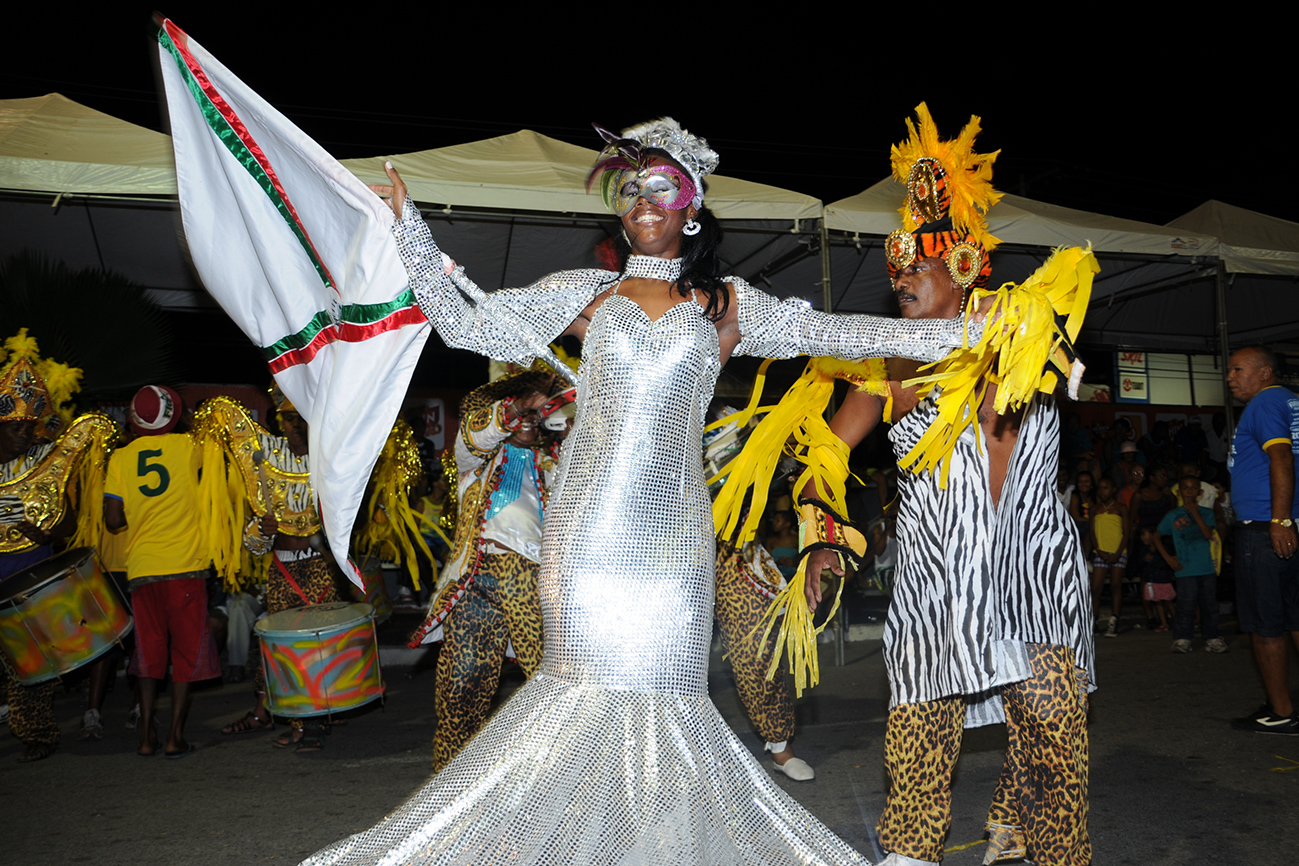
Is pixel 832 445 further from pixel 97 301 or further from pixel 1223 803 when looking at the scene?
pixel 97 301

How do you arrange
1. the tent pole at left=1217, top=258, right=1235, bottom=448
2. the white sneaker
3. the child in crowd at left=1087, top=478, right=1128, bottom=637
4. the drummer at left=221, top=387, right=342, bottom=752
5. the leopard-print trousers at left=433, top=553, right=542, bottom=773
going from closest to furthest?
the leopard-print trousers at left=433, top=553, right=542, bottom=773, the drummer at left=221, top=387, right=342, bottom=752, the white sneaker, the tent pole at left=1217, top=258, right=1235, bottom=448, the child in crowd at left=1087, top=478, right=1128, bottom=637

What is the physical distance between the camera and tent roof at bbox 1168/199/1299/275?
9875 mm

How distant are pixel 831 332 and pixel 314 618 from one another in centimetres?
395

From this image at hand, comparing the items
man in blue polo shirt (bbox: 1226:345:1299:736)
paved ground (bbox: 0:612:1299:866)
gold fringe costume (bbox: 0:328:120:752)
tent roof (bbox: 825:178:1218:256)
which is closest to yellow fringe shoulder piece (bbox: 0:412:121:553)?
gold fringe costume (bbox: 0:328:120:752)

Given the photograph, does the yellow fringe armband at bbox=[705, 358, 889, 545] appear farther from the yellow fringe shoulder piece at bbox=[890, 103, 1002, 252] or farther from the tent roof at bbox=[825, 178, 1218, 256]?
the tent roof at bbox=[825, 178, 1218, 256]

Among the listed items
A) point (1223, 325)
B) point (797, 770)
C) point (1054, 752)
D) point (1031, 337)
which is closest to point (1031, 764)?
point (1054, 752)

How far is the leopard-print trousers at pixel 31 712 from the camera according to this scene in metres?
5.82

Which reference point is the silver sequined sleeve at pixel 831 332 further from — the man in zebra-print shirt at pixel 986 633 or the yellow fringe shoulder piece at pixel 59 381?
the yellow fringe shoulder piece at pixel 59 381

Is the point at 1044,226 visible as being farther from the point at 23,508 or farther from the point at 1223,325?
the point at 23,508

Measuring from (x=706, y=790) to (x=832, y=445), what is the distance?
1.45 meters

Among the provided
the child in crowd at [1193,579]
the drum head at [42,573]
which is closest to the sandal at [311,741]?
the drum head at [42,573]

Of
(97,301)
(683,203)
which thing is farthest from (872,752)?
(97,301)

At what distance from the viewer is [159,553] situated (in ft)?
19.6

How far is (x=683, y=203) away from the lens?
2.81 metres
